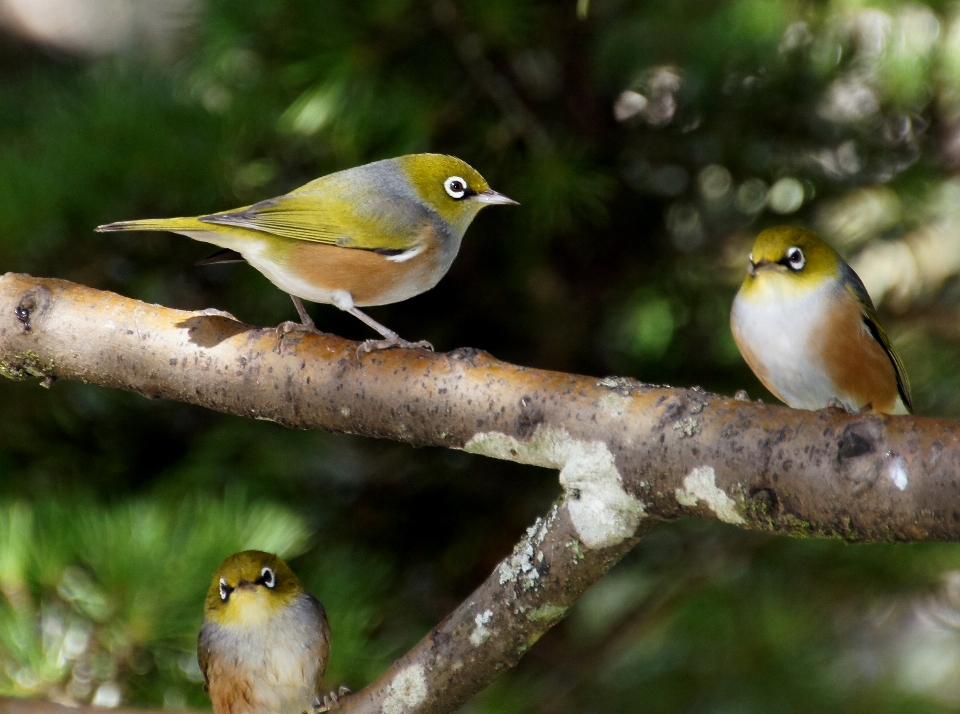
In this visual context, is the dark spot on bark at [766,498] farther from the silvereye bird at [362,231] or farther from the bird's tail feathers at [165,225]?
the bird's tail feathers at [165,225]

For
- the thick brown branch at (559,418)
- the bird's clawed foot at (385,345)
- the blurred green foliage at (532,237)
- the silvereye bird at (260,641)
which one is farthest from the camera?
the blurred green foliage at (532,237)

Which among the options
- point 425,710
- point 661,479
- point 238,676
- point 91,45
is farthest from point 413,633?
point 91,45

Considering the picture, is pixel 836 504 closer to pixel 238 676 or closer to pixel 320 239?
pixel 320 239

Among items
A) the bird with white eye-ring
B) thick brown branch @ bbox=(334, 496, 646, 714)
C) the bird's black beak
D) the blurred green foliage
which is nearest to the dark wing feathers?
the blurred green foliage

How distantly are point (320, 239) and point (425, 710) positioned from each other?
702mm

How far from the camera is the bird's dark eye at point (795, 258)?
5.42 ft

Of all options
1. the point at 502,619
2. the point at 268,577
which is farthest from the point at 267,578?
A: the point at 502,619

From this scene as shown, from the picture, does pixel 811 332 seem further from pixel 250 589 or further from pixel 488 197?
pixel 250 589

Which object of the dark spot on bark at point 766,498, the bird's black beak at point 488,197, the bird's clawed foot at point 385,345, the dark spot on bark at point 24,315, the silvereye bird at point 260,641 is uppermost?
the dark spot on bark at point 766,498

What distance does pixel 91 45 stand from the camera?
3.58m

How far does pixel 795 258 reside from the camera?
1.66 metres

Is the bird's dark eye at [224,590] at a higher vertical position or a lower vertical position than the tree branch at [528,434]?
lower

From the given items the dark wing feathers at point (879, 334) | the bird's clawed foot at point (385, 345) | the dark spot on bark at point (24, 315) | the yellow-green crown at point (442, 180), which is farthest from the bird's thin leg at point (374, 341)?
the dark wing feathers at point (879, 334)

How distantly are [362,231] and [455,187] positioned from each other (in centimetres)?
16
